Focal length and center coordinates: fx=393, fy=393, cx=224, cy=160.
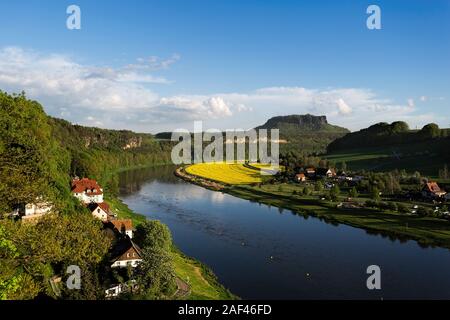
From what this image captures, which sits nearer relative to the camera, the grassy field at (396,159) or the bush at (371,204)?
the bush at (371,204)

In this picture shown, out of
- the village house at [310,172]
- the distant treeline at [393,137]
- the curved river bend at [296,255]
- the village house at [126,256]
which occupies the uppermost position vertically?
the distant treeline at [393,137]

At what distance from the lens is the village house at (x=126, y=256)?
93.6ft

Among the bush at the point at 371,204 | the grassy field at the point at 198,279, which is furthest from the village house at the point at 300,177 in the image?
the grassy field at the point at 198,279

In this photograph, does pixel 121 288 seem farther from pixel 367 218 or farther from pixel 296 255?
pixel 367 218

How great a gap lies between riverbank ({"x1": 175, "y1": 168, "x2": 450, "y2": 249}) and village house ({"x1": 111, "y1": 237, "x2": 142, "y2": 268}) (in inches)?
1212

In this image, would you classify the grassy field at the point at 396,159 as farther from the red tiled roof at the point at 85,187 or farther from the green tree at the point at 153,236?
the green tree at the point at 153,236

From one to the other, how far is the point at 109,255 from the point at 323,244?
2323 centimetres

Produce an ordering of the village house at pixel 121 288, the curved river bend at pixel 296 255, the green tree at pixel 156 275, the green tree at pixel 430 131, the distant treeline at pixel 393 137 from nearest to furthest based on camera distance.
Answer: the green tree at pixel 156 275 → the village house at pixel 121 288 → the curved river bend at pixel 296 255 → the distant treeline at pixel 393 137 → the green tree at pixel 430 131

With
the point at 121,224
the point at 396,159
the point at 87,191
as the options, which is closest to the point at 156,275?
the point at 121,224

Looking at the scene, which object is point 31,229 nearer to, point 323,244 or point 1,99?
point 1,99

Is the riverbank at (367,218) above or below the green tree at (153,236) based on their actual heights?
below

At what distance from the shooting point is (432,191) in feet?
215

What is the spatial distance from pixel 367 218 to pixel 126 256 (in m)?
35.7

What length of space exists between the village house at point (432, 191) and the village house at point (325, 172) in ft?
105
